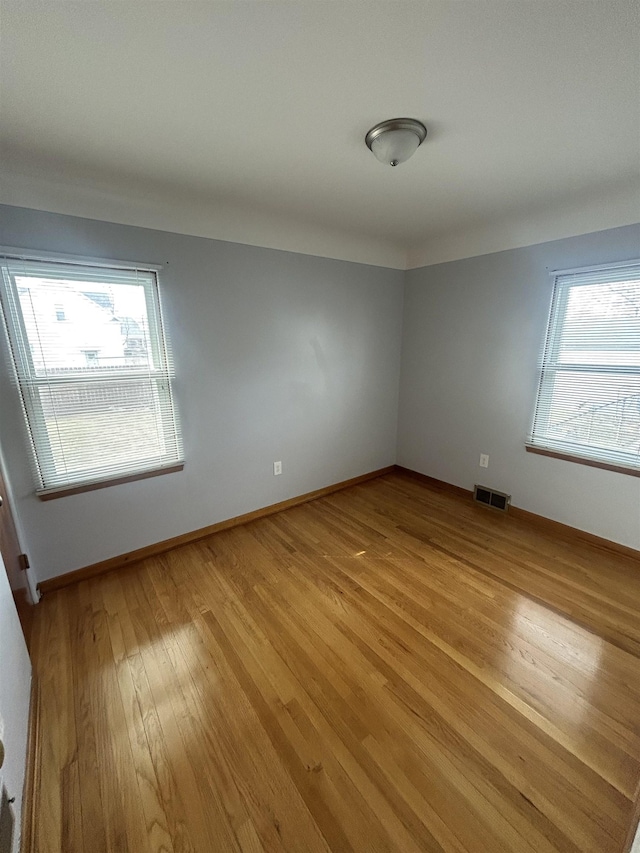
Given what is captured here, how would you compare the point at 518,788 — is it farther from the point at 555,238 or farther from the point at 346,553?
the point at 555,238

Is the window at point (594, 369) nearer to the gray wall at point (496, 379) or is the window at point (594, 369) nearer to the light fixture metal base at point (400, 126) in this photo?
the gray wall at point (496, 379)

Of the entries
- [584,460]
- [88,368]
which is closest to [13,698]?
[88,368]

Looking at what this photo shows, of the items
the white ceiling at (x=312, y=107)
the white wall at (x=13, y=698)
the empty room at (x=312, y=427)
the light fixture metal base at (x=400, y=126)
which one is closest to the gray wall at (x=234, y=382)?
the empty room at (x=312, y=427)

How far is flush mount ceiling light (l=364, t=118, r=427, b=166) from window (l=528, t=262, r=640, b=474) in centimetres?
159

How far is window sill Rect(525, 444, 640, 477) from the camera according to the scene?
2.20 metres

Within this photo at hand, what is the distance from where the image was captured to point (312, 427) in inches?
120

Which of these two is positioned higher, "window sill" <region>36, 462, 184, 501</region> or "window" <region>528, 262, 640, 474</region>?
"window" <region>528, 262, 640, 474</region>

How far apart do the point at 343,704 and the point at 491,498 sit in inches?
86.4

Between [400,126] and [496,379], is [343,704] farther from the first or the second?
[496,379]

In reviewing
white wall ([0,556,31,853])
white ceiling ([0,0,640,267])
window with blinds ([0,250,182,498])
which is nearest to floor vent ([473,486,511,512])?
white ceiling ([0,0,640,267])

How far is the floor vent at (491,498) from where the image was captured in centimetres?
286

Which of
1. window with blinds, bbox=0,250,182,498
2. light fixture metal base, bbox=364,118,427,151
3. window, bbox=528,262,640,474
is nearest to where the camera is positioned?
light fixture metal base, bbox=364,118,427,151

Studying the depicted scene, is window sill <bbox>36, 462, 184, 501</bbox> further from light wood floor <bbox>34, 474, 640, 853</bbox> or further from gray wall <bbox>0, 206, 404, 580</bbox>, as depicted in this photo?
light wood floor <bbox>34, 474, 640, 853</bbox>

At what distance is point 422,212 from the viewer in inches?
93.8
